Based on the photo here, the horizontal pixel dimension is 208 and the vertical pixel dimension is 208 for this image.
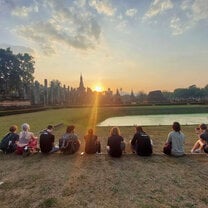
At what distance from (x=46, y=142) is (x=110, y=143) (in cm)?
264

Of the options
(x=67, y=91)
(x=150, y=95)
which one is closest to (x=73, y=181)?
(x=67, y=91)

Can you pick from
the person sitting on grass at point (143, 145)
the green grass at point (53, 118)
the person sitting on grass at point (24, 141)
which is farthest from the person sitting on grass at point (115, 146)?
the green grass at point (53, 118)

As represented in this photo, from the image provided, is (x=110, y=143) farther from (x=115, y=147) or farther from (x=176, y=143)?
(x=176, y=143)

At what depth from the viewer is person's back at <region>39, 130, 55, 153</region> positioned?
10.0m

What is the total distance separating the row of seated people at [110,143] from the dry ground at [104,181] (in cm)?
38

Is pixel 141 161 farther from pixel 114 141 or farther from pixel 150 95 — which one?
pixel 150 95

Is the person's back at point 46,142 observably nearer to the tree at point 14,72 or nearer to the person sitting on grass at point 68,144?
the person sitting on grass at point 68,144

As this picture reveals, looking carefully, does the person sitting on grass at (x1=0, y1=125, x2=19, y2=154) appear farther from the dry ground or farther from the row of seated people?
the dry ground

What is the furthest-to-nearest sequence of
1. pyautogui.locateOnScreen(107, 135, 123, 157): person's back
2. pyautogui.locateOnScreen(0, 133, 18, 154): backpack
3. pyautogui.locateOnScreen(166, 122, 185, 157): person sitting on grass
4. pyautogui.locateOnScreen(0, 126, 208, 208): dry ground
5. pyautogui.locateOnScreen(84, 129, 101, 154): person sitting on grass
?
pyautogui.locateOnScreen(0, 133, 18, 154): backpack, pyautogui.locateOnScreen(84, 129, 101, 154): person sitting on grass, pyautogui.locateOnScreen(166, 122, 185, 157): person sitting on grass, pyautogui.locateOnScreen(107, 135, 123, 157): person's back, pyautogui.locateOnScreen(0, 126, 208, 208): dry ground

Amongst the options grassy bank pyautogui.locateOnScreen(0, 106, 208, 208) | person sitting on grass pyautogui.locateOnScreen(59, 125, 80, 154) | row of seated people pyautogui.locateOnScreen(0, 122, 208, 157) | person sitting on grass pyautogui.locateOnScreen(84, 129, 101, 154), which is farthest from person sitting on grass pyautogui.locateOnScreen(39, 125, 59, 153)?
person sitting on grass pyautogui.locateOnScreen(84, 129, 101, 154)

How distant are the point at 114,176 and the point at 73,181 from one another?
1159mm

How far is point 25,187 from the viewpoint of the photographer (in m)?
6.34

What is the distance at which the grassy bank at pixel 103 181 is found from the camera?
538 centimetres

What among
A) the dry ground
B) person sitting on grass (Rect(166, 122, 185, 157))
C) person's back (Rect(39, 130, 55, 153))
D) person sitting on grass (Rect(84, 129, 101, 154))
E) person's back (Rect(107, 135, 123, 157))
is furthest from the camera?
person's back (Rect(39, 130, 55, 153))
